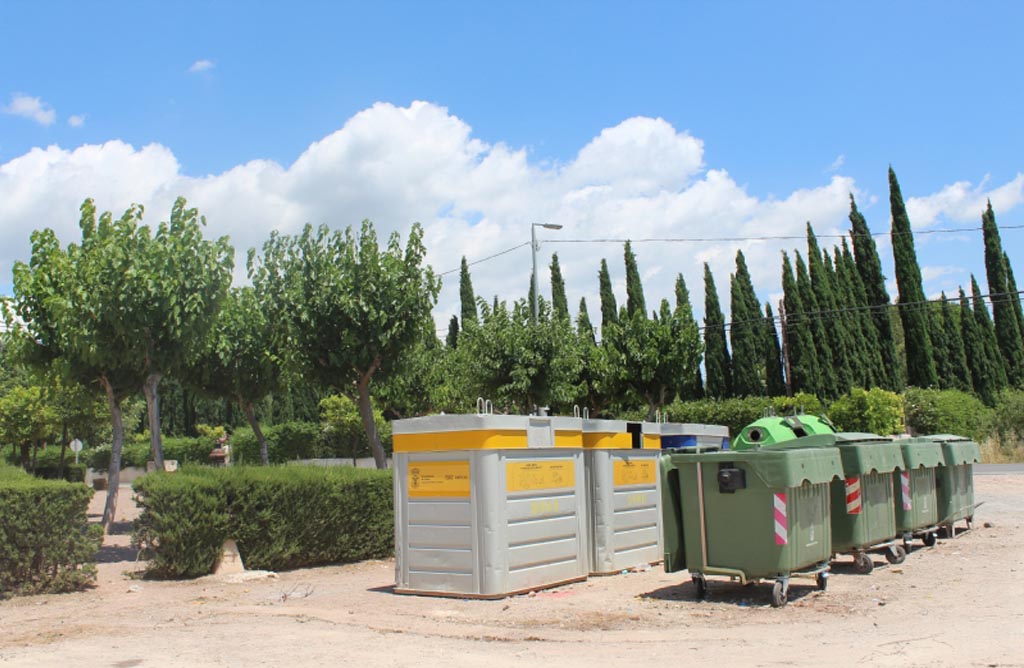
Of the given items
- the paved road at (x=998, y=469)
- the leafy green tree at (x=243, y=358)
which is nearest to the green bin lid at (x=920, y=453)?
the leafy green tree at (x=243, y=358)

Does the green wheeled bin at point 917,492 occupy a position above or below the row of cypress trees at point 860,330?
below

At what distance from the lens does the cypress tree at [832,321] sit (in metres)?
45.8

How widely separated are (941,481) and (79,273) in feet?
44.7

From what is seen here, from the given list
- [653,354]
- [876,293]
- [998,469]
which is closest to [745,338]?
[876,293]

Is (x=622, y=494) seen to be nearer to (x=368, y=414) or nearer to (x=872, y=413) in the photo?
(x=368, y=414)

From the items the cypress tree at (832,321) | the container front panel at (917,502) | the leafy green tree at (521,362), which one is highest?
the cypress tree at (832,321)

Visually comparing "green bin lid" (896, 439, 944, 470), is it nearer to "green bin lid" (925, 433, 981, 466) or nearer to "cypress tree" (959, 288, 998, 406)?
"green bin lid" (925, 433, 981, 466)

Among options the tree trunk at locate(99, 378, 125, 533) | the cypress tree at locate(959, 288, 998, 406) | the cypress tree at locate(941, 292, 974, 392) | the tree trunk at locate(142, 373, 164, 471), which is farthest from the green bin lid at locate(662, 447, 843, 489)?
the cypress tree at locate(959, 288, 998, 406)

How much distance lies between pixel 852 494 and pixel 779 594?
8.01 ft

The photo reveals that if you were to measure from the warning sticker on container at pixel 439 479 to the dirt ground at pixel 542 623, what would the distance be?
1.15m

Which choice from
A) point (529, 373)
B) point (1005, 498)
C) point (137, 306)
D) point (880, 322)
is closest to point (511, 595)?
point (137, 306)

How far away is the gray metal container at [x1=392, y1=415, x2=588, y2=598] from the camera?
9523mm

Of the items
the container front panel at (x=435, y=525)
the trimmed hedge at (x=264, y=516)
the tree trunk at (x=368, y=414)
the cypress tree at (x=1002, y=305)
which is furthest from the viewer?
the cypress tree at (x=1002, y=305)

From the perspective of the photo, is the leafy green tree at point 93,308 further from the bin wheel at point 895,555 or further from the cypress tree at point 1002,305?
the cypress tree at point 1002,305
